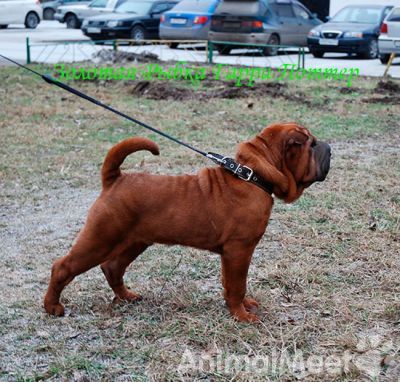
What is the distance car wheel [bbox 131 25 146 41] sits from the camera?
939 inches

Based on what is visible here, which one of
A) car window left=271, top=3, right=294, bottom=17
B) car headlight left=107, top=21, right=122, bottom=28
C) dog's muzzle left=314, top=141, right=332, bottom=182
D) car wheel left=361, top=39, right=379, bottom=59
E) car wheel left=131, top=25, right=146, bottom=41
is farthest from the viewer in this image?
car wheel left=131, top=25, right=146, bottom=41

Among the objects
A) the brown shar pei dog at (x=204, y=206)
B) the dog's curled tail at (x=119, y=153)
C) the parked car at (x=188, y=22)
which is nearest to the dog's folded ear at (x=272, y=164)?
the brown shar pei dog at (x=204, y=206)

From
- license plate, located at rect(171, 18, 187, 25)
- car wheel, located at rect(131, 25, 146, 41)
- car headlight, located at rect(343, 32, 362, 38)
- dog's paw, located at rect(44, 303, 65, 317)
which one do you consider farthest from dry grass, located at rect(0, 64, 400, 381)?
car wheel, located at rect(131, 25, 146, 41)

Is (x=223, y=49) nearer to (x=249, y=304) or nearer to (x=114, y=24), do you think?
(x=114, y=24)

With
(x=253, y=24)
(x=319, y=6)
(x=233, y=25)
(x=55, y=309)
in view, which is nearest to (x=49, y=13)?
(x=319, y=6)

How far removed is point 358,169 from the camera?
25.1 feet

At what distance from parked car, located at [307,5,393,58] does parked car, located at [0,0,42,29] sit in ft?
53.4

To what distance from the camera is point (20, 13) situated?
3198 cm

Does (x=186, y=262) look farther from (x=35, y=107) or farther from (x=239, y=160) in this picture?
(x=35, y=107)

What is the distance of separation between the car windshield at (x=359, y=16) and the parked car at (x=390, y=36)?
2447mm

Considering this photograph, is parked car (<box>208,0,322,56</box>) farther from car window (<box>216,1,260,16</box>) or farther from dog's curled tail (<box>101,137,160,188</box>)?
dog's curled tail (<box>101,137,160,188</box>)

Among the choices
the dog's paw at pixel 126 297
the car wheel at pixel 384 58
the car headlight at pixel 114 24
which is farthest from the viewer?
the car headlight at pixel 114 24

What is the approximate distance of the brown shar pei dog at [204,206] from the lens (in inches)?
155

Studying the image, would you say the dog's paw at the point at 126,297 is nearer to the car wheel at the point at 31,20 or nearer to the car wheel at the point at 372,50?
the car wheel at the point at 372,50
